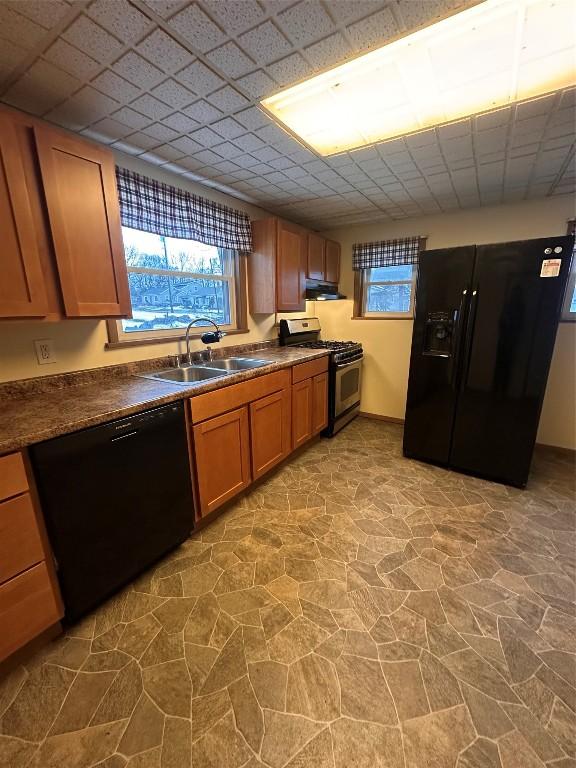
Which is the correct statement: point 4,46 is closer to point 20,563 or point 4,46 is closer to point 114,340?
point 114,340

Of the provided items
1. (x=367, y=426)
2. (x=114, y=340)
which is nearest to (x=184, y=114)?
(x=114, y=340)

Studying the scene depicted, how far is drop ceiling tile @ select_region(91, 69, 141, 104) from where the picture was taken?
130cm

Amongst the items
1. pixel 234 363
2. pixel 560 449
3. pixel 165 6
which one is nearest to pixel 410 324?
pixel 560 449

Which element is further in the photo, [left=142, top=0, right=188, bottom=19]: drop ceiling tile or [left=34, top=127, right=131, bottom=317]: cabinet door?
[left=34, top=127, right=131, bottom=317]: cabinet door

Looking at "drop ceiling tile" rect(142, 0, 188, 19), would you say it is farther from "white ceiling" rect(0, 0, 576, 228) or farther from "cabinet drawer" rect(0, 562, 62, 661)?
"cabinet drawer" rect(0, 562, 62, 661)

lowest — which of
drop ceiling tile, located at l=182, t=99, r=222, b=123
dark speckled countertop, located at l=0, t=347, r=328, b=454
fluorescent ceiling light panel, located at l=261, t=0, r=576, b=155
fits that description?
dark speckled countertop, located at l=0, t=347, r=328, b=454

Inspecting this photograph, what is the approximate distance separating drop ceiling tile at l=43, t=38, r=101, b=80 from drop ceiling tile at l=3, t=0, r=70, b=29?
8 cm

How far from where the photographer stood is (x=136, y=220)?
6.61 feet

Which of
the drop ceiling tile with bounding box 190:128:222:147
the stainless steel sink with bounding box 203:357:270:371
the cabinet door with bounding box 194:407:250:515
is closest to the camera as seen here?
the drop ceiling tile with bounding box 190:128:222:147

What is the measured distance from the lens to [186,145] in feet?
6.16

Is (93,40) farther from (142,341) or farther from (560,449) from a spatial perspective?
(560,449)

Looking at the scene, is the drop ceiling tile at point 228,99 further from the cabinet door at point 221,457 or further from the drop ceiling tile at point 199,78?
the cabinet door at point 221,457

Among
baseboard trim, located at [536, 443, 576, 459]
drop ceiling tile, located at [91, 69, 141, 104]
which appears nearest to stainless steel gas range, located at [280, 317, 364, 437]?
baseboard trim, located at [536, 443, 576, 459]

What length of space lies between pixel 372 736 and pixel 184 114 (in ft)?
8.95
